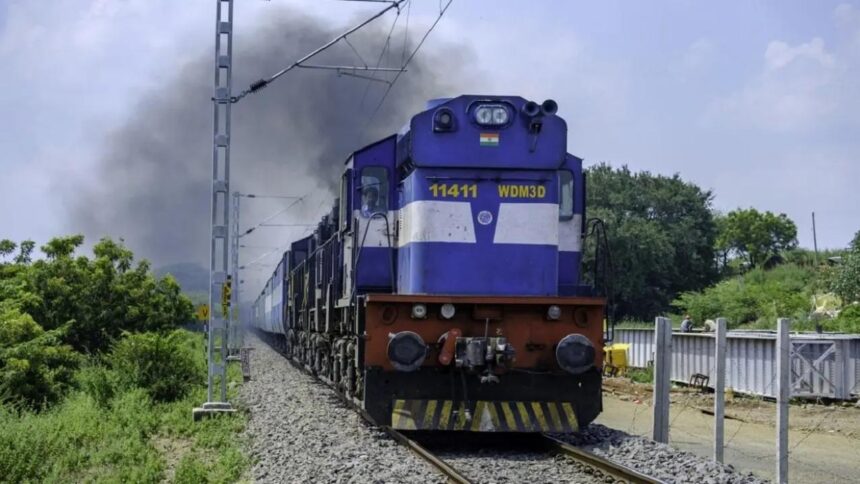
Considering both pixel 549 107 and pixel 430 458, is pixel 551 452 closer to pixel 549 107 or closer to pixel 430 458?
pixel 430 458

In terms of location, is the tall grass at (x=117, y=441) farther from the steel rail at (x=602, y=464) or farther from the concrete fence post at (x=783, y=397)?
the concrete fence post at (x=783, y=397)

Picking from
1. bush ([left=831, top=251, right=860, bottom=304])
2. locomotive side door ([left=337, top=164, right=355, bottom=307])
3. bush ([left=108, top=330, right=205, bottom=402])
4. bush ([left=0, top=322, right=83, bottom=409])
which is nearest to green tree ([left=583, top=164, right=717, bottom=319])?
bush ([left=831, top=251, right=860, bottom=304])

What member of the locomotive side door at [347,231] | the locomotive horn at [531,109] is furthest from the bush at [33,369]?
the locomotive horn at [531,109]

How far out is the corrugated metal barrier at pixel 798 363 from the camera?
50.4ft

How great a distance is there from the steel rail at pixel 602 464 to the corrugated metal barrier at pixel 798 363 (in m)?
8.08

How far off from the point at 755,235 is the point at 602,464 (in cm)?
5479

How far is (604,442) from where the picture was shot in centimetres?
934

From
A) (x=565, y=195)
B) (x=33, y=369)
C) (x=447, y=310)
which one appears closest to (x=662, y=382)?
(x=565, y=195)

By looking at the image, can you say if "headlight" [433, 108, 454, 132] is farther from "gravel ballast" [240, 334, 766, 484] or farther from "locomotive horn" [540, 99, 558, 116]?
"gravel ballast" [240, 334, 766, 484]

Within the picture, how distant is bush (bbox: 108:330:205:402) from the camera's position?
48.1 ft

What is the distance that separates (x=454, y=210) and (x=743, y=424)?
6.37 m

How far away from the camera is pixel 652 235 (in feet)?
147

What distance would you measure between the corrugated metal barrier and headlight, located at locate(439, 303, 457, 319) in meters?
8.80

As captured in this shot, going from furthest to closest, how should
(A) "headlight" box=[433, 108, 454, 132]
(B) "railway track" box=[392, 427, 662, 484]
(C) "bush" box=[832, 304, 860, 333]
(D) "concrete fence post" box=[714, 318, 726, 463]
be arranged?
(C) "bush" box=[832, 304, 860, 333] → (A) "headlight" box=[433, 108, 454, 132] → (D) "concrete fence post" box=[714, 318, 726, 463] → (B) "railway track" box=[392, 427, 662, 484]
